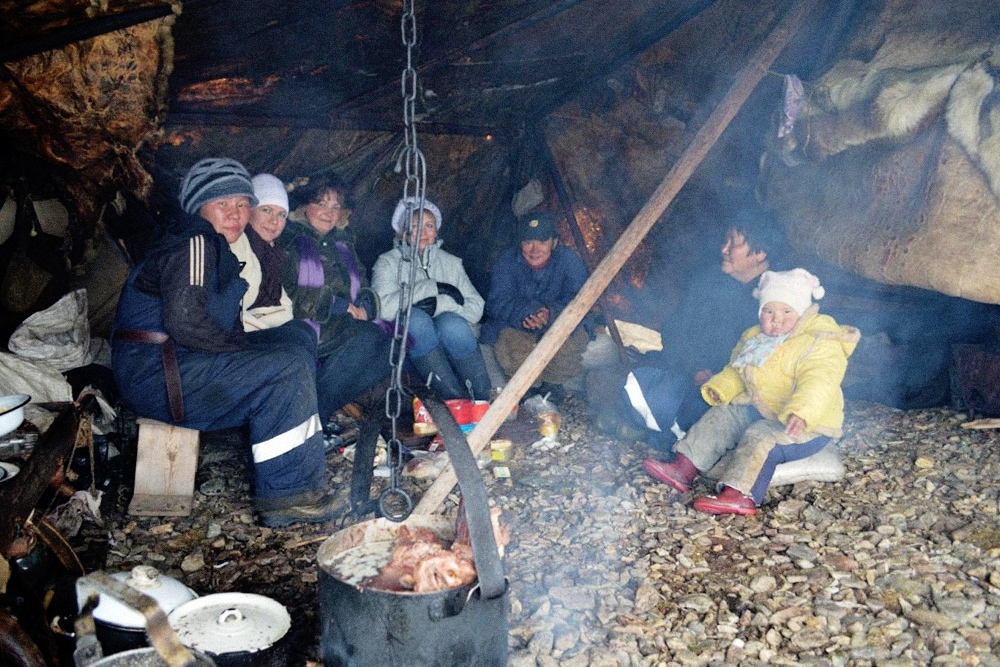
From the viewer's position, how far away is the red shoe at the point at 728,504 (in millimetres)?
4137

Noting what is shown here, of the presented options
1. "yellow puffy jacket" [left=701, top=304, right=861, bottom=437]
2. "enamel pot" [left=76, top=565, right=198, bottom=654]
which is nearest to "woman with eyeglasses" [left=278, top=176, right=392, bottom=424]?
"yellow puffy jacket" [left=701, top=304, right=861, bottom=437]

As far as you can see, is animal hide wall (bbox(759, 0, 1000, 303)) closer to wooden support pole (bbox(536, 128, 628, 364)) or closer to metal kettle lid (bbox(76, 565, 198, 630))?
wooden support pole (bbox(536, 128, 628, 364))

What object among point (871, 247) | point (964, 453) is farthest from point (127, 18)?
point (964, 453)

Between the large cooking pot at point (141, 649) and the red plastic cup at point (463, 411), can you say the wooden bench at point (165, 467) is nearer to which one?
the red plastic cup at point (463, 411)

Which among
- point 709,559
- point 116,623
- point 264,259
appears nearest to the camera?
point 116,623

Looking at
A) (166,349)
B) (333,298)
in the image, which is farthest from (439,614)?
(333,298)

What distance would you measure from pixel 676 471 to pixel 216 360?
9.30 ft

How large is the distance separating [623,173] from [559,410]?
2.07 m

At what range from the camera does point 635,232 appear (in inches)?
166

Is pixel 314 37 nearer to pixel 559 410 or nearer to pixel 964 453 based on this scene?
pixel 559 410

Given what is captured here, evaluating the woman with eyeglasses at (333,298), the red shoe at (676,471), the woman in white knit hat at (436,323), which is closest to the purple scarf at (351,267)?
the woman with eyeglasses at (333,298)

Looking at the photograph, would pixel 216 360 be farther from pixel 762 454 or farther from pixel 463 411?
pixel 762 454

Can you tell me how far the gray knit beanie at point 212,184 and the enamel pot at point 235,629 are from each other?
2342 millimetres

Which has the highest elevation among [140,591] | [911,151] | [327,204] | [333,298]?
[327,204]
